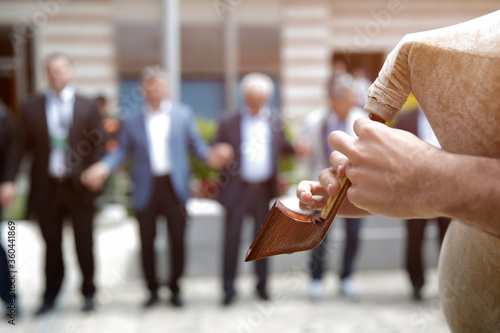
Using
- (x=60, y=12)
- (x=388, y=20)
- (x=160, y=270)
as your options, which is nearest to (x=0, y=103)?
(x=60, y=12)

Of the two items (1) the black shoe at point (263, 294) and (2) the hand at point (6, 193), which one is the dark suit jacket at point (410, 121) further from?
(2) the hand at point (6, 193)

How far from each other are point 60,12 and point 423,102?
10541mm

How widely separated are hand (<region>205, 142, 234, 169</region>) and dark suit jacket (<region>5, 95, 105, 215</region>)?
0.89 m

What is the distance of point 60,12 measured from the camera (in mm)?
10250

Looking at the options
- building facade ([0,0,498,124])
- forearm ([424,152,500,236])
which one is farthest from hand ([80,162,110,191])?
building facade ([0,0,498,124])

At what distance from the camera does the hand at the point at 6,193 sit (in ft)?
12.5

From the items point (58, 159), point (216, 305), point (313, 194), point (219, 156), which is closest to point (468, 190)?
point (313, 194)

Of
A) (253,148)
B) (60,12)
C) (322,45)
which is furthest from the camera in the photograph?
(322,45)

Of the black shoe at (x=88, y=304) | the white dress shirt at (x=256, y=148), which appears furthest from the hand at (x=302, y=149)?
the black shoe at (x=88, y=304)

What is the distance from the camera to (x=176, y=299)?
4434 millimetres

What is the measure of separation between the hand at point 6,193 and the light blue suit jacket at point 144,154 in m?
0.73

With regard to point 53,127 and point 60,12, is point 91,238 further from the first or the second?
point 60,12

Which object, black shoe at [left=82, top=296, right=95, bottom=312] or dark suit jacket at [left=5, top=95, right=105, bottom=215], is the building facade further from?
black shoe at [left=82, top=296, right=95, bottom=312]

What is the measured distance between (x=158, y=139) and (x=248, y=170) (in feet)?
2.63
